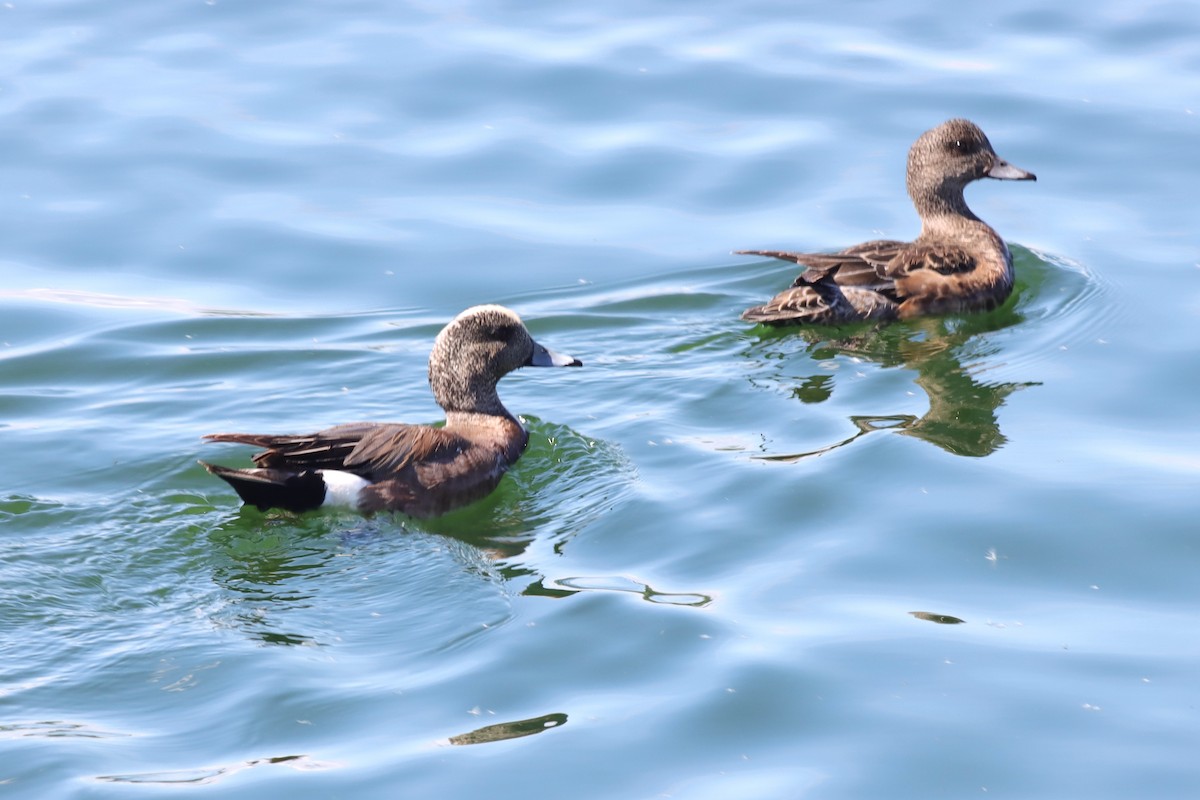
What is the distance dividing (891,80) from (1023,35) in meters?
1.60

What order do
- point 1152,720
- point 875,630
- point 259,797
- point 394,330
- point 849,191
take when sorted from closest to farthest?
point 259,797
point 1152,720
point 875,630
point 394,330
point 849,191

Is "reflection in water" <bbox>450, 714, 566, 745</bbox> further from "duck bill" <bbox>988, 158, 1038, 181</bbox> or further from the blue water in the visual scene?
"duck bill" <bbox>988, 158, 1038, 181</bbox>

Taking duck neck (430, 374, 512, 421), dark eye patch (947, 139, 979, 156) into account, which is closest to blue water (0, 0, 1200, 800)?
duck neck (430, 374, 512, 421)

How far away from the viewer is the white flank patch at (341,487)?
342 inches

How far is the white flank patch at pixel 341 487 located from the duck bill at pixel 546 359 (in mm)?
1463

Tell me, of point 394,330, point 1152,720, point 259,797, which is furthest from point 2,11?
point 1152,720

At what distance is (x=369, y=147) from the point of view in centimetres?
1372

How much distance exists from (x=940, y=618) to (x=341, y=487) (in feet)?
9.81

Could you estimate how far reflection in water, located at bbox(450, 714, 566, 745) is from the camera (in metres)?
6.66

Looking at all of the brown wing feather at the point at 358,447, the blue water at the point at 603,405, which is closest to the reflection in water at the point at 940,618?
the blue water at the point at 603,405

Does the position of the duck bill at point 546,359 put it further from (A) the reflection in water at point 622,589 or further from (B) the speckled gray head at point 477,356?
(A) the reflection in water at point 622,589

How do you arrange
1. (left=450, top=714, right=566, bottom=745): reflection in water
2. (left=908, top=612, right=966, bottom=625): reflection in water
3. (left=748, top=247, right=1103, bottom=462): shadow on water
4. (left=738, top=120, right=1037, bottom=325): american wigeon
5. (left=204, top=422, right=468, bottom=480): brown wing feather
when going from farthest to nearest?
(left=738, top=120, right=1037, bottom=325): american wigeon
(left=748, top=247, right=1103, bottom=462): shadow on water
(left=204, top=422, right=468, bottom=480): brown wing feather
(left=908, top=612, right=966, bottom=625): reflection in water
(left=450, top=714, right=566, bottom=745): reflection in water

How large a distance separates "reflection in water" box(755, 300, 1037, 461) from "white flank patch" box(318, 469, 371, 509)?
7.04 feet

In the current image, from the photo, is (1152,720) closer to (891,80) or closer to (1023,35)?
(891,80)
